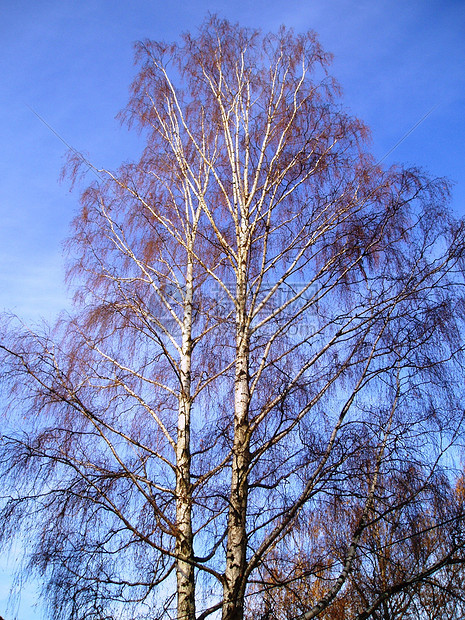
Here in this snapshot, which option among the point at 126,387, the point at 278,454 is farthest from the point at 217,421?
the point at 126,387

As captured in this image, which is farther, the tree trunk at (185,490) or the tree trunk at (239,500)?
the tree trunk at (185,490)

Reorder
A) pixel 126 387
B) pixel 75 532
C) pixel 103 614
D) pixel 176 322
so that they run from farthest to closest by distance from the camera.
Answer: pixel 176 322
pixel 126 387
pixel 75 532
pixel 103 614

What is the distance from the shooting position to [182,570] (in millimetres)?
4629

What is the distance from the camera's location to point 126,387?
5652 millimetres

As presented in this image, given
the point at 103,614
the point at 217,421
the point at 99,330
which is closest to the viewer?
the point at 103,614

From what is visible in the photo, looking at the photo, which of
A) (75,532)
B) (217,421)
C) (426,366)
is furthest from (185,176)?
(75,532)

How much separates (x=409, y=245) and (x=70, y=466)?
4.09 m

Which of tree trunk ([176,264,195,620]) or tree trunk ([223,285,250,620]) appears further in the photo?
tree trunk ([176,264,195,620])

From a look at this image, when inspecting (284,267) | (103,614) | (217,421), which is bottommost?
(103,614)

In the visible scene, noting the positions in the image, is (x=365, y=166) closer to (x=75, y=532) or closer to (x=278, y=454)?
(x=278, y=454)

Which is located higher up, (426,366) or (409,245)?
(409,245)

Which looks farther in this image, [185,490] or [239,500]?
[185,490]

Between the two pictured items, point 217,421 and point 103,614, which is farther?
point 217,421

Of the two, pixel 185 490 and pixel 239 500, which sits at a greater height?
pixel 185 490
